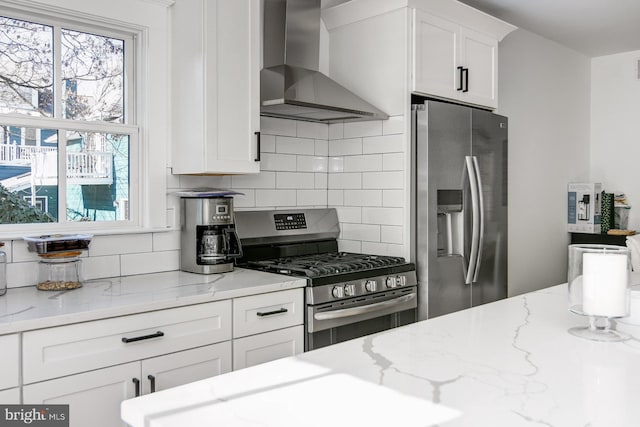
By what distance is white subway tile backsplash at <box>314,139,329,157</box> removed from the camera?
3728 mm

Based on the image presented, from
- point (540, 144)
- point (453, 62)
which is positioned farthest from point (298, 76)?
point (540, 144)

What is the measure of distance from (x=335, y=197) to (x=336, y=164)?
0.22 m

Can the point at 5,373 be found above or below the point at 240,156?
below

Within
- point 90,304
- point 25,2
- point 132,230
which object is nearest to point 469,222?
point 132,230

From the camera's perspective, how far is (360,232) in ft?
11.8

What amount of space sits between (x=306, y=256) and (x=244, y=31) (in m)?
1.36

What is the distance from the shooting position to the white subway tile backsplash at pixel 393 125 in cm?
336

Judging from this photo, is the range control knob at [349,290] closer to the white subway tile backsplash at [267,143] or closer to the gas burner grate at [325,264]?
the gas burner grate at [325,264]

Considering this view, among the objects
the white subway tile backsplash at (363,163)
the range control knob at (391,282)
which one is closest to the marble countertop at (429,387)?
the range control knob at (391,282)

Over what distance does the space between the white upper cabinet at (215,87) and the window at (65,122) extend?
0.25 m

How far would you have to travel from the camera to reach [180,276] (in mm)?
2799

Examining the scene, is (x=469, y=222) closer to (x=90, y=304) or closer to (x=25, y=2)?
(x=90, y=304)

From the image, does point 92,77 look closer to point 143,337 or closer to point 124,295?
point 124,295

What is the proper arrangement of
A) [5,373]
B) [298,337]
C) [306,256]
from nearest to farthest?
[5,373] → [298,337] → [306,256]
